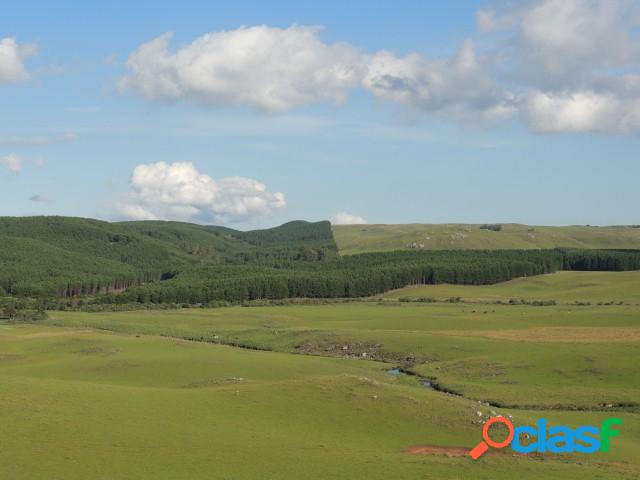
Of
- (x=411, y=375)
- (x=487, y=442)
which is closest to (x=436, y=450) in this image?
(x=487, y=442)

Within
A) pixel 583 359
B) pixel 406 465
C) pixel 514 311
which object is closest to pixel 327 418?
pixel 406 465

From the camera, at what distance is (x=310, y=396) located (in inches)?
2376

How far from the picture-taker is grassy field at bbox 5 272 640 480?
43.2 m

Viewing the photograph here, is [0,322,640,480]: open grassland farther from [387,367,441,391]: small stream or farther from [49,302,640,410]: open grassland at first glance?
[49,302,640,410]: open grassland

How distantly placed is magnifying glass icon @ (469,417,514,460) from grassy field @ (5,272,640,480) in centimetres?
98

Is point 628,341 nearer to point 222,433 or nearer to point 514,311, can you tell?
point 514,311

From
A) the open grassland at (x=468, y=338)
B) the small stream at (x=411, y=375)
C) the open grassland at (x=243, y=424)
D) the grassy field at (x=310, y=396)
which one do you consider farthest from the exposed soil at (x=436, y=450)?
the small stream at (x=411, y=375)

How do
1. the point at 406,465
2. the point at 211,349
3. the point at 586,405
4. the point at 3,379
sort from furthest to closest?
the point at 211,349, the point at 586,405, the point at 3,379, the point at 406,465

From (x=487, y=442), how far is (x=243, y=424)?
56.3 ft

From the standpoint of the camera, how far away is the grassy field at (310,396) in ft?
142

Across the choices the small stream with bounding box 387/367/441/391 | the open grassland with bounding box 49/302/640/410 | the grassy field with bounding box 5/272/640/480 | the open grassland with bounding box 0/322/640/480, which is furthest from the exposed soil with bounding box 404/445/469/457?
the small stream with bounding box 387/367/441/391

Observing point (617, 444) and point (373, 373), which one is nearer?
point (617, 444)

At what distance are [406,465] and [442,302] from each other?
138805mm

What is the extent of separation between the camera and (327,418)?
2216 inches
